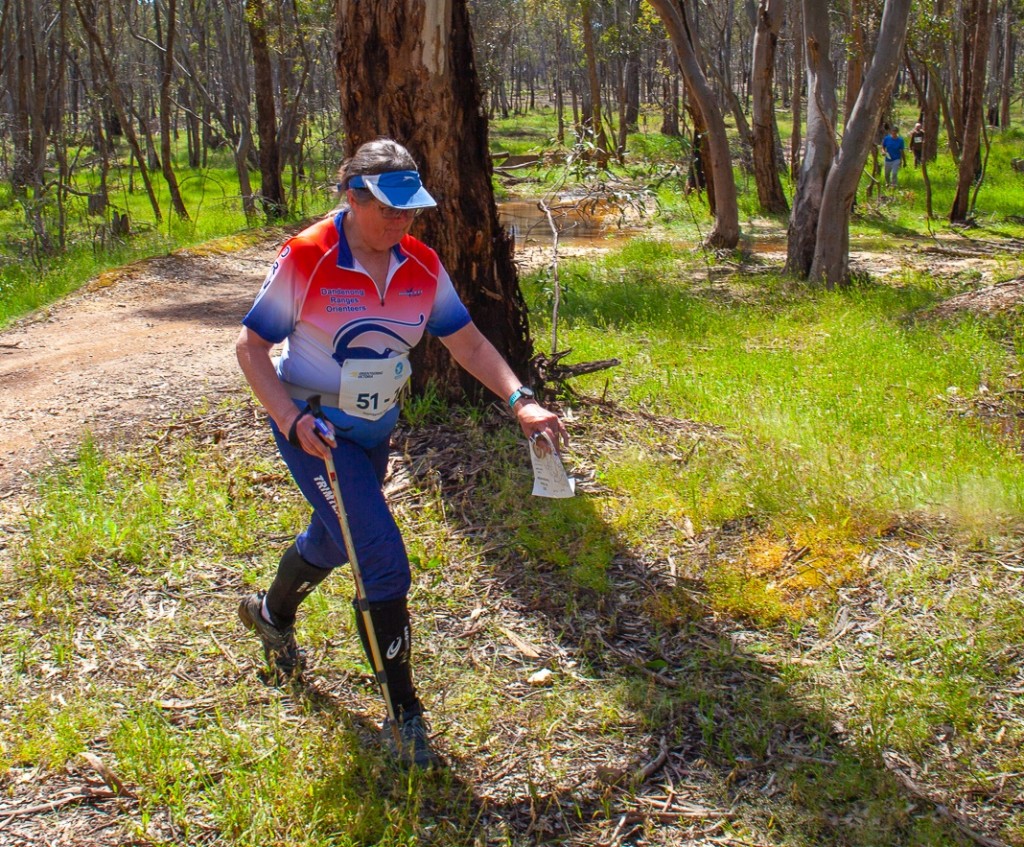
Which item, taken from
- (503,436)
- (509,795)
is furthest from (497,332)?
(509,795)

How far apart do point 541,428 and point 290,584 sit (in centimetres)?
116

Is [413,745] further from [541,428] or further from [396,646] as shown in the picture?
[541,428]

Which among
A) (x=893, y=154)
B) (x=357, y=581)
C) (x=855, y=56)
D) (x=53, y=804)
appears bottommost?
(x=53, y=804)

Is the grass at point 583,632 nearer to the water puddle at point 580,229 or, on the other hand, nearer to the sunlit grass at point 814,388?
the sunlit grass at point 814,388

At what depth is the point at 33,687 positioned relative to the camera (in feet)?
13.4

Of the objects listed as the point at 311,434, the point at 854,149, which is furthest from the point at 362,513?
the point at 854,149

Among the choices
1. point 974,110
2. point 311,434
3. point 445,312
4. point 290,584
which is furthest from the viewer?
point 974,110

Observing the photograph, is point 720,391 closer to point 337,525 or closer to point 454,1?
point 454,1

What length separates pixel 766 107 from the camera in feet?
57.8

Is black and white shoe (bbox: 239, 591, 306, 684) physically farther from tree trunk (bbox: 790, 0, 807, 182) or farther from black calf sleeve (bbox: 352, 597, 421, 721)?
tree trunk (bbox: 790, 0, 807, 182)

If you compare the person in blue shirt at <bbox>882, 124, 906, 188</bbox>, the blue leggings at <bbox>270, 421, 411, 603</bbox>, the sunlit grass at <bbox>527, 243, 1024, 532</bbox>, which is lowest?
the sunlit grass at <bbox>527, 243, 1024, 532</bbox>

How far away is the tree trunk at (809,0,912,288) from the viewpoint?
35.6 feet

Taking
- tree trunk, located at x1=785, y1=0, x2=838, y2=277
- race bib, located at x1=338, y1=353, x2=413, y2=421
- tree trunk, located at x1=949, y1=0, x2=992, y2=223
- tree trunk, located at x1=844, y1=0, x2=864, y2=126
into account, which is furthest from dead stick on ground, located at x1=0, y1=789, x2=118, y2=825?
tree trunk, located at x1=949, y1=0, x2=992, y2=223

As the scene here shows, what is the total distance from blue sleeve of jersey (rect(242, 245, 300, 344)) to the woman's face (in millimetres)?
240
